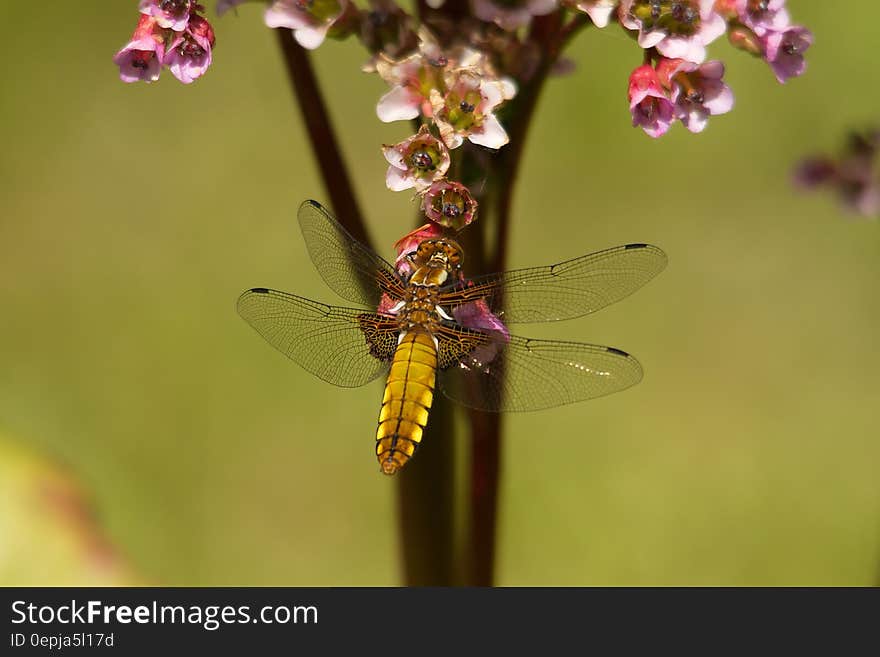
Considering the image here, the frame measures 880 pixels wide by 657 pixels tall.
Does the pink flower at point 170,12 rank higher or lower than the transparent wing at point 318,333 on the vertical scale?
higher

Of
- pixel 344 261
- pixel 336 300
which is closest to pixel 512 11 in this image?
pixel 344 261

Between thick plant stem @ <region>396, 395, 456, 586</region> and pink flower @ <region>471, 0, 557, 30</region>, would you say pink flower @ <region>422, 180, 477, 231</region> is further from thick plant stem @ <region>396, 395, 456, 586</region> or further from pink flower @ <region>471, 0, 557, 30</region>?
thick plant stem @ <region>396, 395, 456, 586</region>

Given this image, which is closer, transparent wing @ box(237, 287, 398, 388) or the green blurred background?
transparent wing @ box(237, 287, 398, 388)

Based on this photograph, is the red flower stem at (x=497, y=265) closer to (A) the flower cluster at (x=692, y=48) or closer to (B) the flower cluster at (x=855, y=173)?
(A) the flower cluster at (x=692, y=48)

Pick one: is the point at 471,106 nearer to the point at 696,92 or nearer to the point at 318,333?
the point at 696,92

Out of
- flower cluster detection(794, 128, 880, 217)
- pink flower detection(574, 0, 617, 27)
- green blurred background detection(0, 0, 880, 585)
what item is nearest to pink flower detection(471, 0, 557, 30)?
pink flower detection(574, 0, 617, 27)

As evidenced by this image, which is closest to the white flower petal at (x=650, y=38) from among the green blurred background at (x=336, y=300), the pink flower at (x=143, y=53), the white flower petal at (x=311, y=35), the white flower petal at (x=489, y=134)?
the white flower petal at (x=489, y=134)
